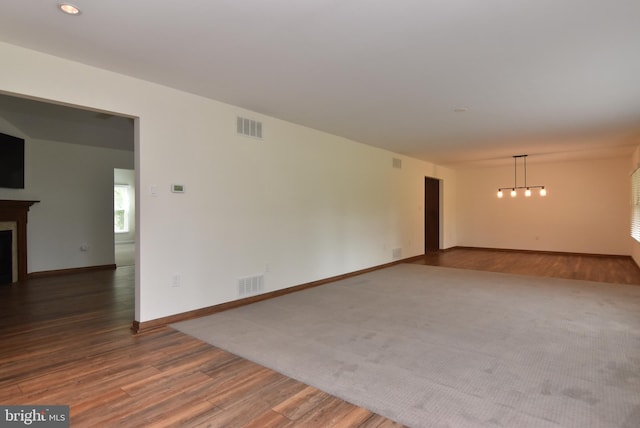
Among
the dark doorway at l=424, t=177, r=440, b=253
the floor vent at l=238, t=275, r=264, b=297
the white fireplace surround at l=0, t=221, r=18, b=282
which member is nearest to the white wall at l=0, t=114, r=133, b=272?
the white fireplace surround at l=0, t=221, r=18, b=282

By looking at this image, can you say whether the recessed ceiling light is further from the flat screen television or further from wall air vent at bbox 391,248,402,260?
wall air vent at bbox 391,248,402,260

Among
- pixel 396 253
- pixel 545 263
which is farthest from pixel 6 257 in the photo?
pixel 545 263

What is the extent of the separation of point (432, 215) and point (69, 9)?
941 cm

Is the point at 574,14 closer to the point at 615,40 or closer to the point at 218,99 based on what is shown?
the point at 615,40

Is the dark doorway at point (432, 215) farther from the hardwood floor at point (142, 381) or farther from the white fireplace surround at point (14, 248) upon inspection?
the white fireplace surround at point (14, 248)

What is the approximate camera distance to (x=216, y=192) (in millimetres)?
4184

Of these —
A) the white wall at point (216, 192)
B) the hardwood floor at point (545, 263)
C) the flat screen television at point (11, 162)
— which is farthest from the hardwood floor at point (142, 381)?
the hardwood floor at point (545, 263)

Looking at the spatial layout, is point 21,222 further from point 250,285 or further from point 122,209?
point 122,209

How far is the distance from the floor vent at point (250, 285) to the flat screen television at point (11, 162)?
4435mm

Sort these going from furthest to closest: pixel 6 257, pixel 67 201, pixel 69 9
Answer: pixel 67 201, pixel 6 257, pixel 69 9

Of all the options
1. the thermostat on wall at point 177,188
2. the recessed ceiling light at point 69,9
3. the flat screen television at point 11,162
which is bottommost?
the thermostat on wall at point 177,188

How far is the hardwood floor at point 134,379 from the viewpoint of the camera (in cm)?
205

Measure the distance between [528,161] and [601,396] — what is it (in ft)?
26.6

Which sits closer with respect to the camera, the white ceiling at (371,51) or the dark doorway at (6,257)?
the white ceiling at (371,51)
